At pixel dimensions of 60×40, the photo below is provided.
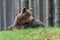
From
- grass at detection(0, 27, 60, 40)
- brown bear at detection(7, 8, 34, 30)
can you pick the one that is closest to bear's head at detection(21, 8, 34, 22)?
brown bear at detection(7, 8, 34, 30)

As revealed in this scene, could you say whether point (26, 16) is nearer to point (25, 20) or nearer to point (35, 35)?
point (25, 20)

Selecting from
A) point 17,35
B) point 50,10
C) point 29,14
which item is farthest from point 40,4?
point 17,35

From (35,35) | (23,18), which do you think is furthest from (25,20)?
(35,35)

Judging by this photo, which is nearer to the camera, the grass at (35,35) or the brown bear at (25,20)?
the grass at (35,35)

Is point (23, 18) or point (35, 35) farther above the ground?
point (23, 18)

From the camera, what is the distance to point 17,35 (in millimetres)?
5320

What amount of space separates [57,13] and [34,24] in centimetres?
141

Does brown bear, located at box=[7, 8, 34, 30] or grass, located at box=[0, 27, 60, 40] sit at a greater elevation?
brown bear, located at box=[7, 8, 34, 30]

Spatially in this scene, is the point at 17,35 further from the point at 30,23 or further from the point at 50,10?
the point at 50,10

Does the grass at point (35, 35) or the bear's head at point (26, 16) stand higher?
the bear's head at point (26, 16)

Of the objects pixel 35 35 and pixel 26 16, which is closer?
pixel 35 35

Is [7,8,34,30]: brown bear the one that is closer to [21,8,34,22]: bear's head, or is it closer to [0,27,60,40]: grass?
[21,8,34,22]: bear's head

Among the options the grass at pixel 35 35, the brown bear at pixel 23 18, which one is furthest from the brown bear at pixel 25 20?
the grass at pixel 35 35

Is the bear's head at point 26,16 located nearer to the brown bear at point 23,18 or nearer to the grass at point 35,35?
the brown bear at point 23,18
